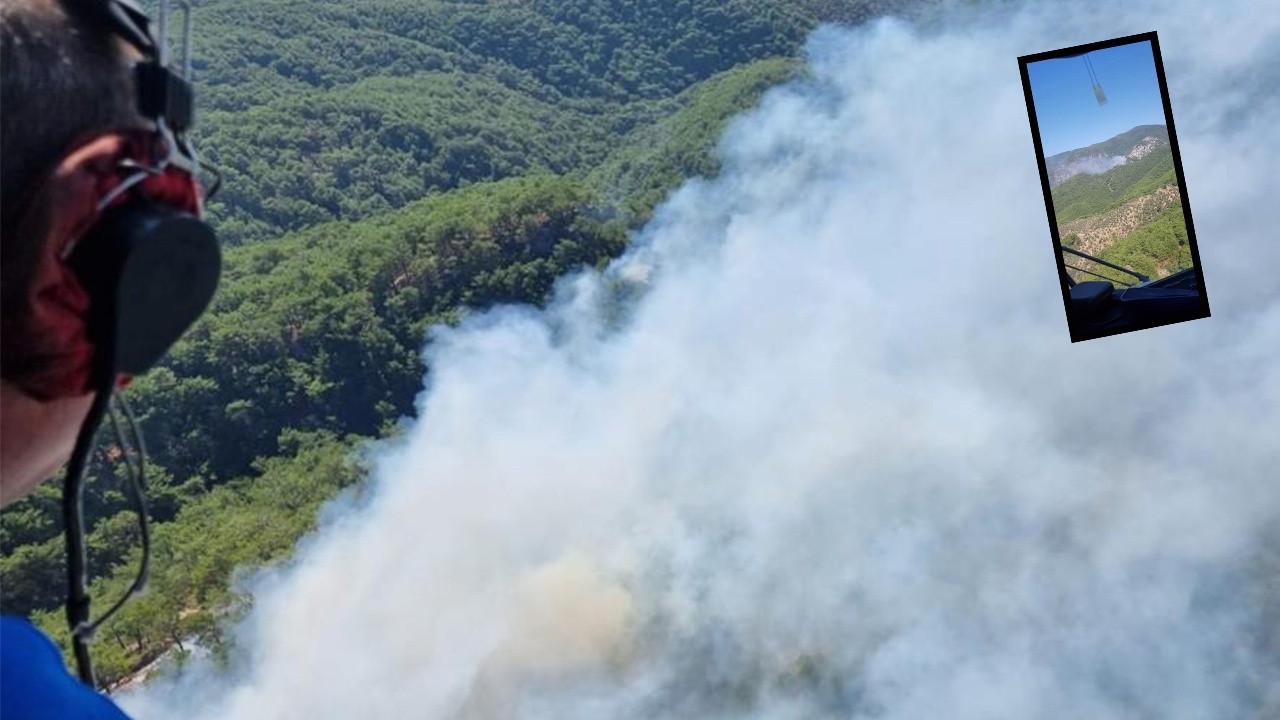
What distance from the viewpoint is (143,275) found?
159 centimetres

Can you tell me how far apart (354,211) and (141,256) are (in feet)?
252

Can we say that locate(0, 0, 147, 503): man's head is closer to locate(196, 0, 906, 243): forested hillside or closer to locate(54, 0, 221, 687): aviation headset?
locate(54, 0, 221, 687): aviation headset

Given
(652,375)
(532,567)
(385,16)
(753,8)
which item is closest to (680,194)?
(652,375)

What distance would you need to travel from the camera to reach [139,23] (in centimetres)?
174

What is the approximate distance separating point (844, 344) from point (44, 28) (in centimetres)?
3100

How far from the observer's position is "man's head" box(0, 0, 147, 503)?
1.47 m

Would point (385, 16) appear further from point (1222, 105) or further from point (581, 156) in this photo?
point (1222, 105)

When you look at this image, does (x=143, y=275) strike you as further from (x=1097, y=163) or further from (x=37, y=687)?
(x=1097, y=163)

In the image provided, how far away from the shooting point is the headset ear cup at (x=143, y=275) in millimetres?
1531

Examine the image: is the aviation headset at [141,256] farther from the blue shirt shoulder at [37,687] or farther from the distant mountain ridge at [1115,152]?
the distant mountain ridge at [1115,152]

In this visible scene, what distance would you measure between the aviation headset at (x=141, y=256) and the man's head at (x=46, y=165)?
2 centimetres

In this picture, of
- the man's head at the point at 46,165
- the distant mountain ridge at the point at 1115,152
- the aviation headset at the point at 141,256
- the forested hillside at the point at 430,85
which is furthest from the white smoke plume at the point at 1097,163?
the forested hillside at the point at 430,85

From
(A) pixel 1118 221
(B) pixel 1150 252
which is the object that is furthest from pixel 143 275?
(A) pixel 1118 221

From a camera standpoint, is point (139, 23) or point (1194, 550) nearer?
point (139, 23)
